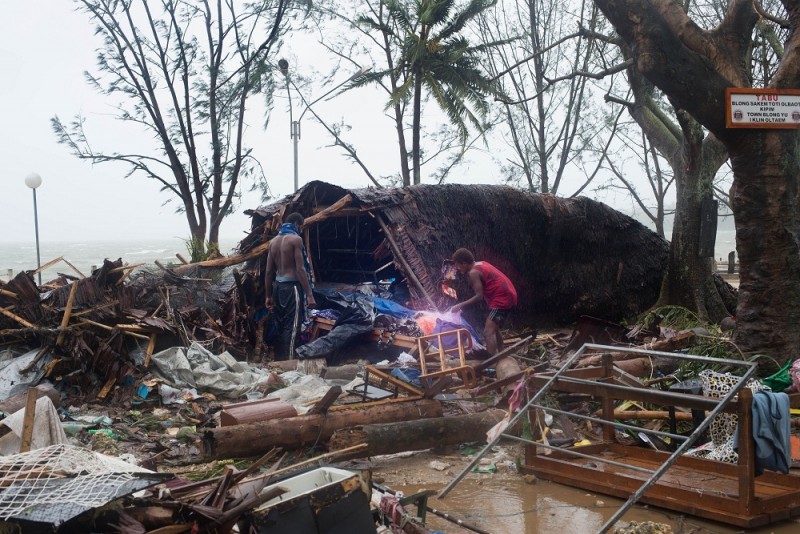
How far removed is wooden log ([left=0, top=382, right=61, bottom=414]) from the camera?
6.11 metres

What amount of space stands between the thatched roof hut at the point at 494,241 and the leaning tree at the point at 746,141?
510cm

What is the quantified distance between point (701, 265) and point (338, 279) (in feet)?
23.7

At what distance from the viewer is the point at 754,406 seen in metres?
4.04

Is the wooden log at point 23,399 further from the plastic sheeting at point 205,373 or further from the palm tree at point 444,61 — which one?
the palm tree at point 444,61

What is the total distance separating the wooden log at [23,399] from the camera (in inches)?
240

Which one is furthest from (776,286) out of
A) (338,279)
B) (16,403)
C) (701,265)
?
(338,279)

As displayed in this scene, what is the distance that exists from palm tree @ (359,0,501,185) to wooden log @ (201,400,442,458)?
14172 mm

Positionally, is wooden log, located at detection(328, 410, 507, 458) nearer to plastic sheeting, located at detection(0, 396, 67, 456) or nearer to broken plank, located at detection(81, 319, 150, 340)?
plastic sheeting, located at detection(0, 396, 67, 456)

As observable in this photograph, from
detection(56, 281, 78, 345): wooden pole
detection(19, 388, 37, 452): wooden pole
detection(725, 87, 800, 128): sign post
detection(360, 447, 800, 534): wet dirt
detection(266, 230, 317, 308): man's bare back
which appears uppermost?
detection(725, 87, 800, 128): sign post

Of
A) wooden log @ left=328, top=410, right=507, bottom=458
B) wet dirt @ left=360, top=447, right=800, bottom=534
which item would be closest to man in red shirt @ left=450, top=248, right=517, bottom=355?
wooden log @ left=328, top=410, right=507, bottom=458

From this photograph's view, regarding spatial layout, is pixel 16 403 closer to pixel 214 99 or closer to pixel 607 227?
pixel 607 227

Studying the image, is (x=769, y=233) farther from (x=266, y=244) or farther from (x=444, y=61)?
(x=444, y=61)

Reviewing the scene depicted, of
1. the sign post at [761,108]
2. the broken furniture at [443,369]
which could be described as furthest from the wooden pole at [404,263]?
the sign post at [761,108]

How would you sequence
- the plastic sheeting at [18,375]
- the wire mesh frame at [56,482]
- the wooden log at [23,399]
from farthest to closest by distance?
1. the plastic sheeting at [18,375]
2. the wooden log at [23,399]
3. the wire mesh frame at [56,482]
